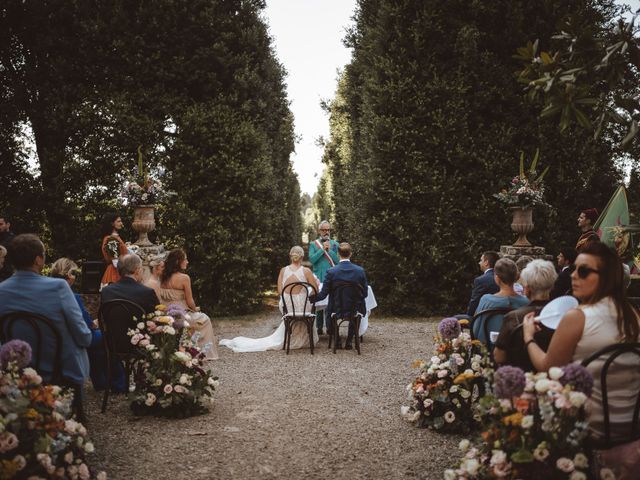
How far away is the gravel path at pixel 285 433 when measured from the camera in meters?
3.95

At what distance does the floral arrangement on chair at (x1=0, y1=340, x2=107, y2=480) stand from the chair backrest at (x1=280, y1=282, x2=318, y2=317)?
506 centimetres

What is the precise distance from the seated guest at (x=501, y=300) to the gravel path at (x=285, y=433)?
3.18 ft

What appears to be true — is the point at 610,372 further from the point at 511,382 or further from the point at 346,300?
the point at 346,300

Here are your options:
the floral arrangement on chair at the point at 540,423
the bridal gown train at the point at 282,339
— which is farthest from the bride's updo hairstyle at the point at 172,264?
the floral arrangement on chair at the point at 540,423

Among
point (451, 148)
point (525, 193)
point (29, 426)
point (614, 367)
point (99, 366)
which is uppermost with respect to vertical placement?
point (451, 148)

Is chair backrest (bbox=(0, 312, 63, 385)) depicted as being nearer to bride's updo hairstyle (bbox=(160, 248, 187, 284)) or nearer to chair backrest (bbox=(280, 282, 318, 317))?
bride's updo hairstyle (bbox=(160, 248, 187, 284))

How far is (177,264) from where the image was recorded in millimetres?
6750

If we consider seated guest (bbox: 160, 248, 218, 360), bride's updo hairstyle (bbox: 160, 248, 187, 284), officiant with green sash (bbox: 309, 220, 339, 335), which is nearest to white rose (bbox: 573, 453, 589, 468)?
seated guest (bbox: 160, 248, 218, 360)

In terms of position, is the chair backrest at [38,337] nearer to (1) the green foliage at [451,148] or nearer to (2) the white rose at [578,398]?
(2) the white rose at [578,398]

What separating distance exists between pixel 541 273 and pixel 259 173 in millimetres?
8925

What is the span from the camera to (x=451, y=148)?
11477 mm

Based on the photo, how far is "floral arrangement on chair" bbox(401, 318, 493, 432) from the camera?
4.58 m

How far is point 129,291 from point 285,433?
2058 mm

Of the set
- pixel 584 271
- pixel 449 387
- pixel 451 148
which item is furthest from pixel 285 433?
pixel 451 148
